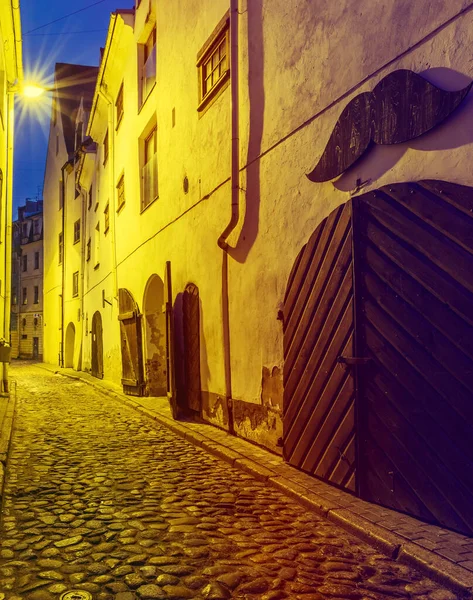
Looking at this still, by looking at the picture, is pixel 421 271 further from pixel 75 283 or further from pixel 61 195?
pixel 61 195

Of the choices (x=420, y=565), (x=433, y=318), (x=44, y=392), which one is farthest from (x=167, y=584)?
(x=44, y=392)

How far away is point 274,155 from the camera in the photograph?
670 cm

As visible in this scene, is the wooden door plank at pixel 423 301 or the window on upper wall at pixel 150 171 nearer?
the wooden door plank at pixel 423 301

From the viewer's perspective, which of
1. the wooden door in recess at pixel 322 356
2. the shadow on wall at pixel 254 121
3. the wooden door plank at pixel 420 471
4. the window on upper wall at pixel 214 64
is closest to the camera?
the wooden door plank at pixel 420 471

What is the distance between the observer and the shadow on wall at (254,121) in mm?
7117

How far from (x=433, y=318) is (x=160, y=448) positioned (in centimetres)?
421

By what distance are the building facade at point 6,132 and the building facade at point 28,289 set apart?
26.4m

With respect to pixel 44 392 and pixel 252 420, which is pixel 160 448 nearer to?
pixel 252 420

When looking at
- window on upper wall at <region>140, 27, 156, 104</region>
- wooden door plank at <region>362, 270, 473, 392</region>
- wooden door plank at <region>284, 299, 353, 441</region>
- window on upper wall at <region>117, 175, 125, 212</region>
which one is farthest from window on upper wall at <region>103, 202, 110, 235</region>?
wooden door plank at <region>362, 270, 473, 392</region>

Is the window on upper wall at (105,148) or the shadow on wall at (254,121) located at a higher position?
the window on upper wall at (105,148)

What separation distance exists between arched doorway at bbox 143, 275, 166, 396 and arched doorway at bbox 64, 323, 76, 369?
15637 millimetres

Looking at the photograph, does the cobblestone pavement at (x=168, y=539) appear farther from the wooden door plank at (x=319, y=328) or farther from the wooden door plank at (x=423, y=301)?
the wooden door plank at (x=423, y=301)

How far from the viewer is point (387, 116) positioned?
15.1 feet

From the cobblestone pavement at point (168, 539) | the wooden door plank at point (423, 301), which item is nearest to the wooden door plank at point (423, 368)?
the wooden door plank at point (423, 301)
